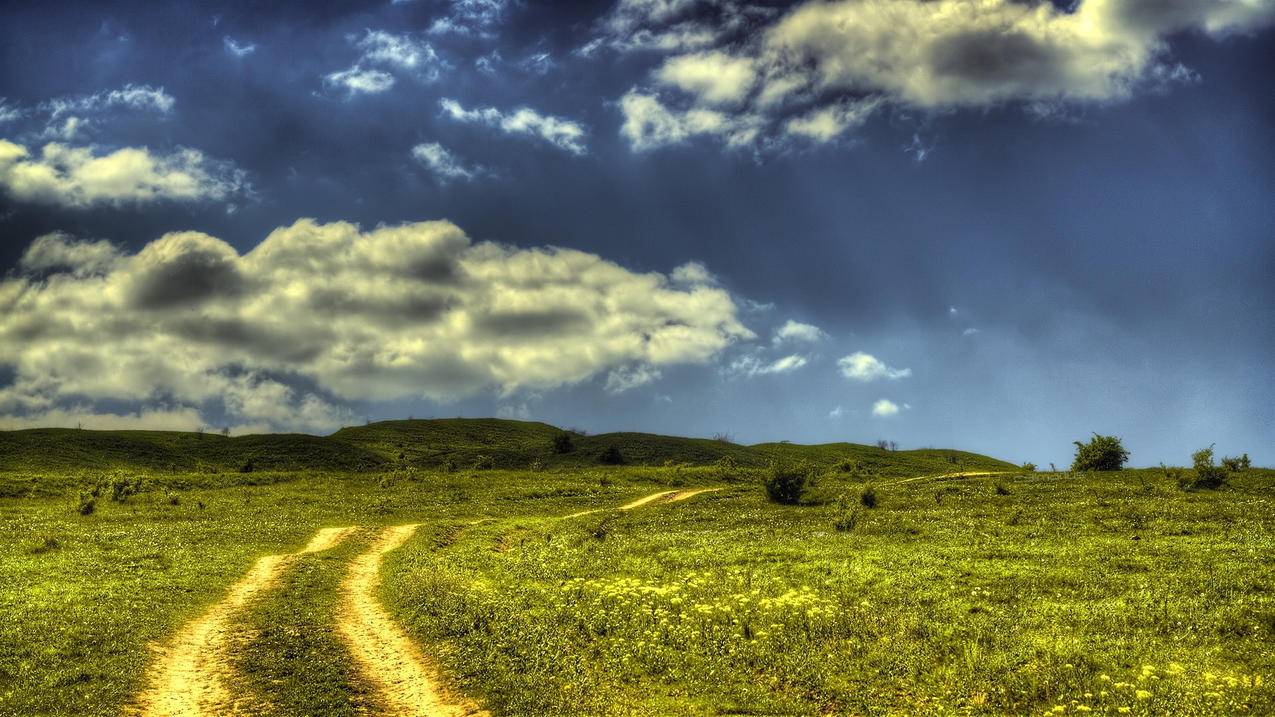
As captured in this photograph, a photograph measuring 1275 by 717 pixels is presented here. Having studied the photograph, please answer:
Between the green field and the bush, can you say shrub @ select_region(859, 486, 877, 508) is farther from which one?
the bush

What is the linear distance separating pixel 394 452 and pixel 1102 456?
122231mm

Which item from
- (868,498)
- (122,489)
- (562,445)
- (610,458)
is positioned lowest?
(122,489)

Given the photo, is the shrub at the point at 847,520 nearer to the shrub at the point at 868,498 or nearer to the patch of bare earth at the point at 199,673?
the shrub at the point at 868,498

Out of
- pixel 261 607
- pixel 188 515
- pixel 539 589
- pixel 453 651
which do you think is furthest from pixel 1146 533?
pixel 188 515

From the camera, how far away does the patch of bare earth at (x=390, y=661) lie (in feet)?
54.4

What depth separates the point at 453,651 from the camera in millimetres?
20172

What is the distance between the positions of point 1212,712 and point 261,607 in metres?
27.8

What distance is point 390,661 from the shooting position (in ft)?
64.9

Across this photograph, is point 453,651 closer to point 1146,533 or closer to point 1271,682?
point 1271,682

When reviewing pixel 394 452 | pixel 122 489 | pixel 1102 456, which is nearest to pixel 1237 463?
pixel 1102 456

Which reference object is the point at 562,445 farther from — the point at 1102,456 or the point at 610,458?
the point at 1102,456

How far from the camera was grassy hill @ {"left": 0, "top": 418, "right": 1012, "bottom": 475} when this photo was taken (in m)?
112

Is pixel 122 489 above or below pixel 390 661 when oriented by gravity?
below

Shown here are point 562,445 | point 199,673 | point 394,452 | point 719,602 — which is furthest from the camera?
point 394,452
